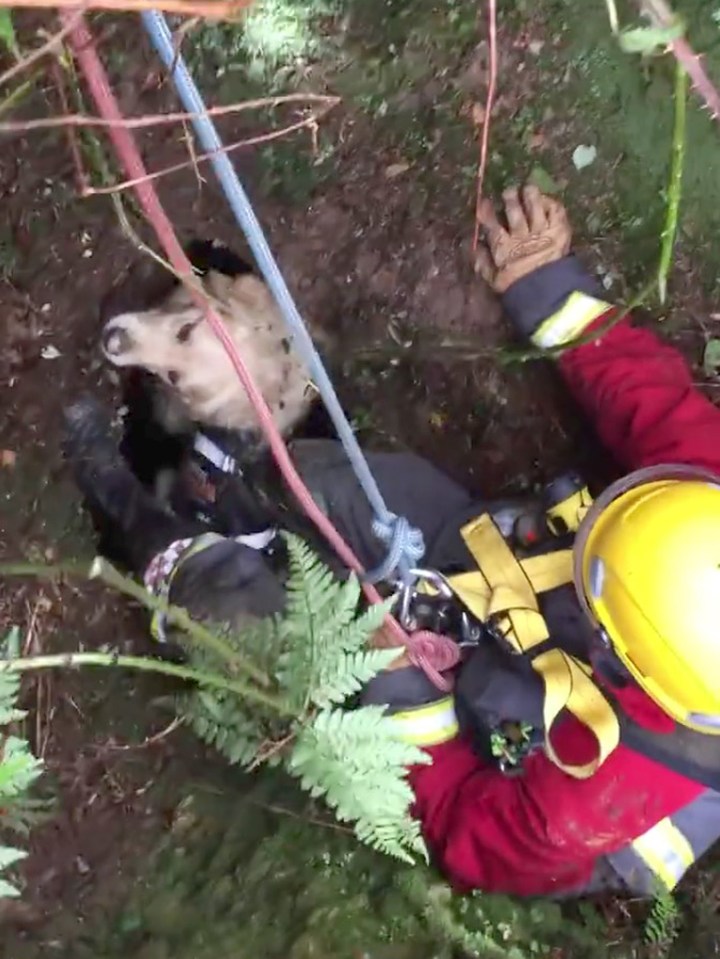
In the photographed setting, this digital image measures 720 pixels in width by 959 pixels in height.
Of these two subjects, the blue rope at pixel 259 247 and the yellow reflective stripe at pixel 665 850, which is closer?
the blue rope at pixel 259 247

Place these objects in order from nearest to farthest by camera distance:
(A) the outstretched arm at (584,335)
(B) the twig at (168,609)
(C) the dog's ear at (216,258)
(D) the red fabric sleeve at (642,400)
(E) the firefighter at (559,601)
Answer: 1. (B) the twig at (168,609)
2. (E) the firefighter at (559,601)
3. (D) the red fabric sleeve at (642,400)
4. (A) the outstretched arm at (584,335)
5. (C) the dog's ear at (216,258)

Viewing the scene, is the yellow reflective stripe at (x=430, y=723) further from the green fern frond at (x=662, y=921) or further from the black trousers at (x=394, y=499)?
the green fern frond at (x=662, y=921)

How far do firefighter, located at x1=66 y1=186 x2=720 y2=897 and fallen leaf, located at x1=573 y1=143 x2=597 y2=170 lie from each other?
7.5 inches

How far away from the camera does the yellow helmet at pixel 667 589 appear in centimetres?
276

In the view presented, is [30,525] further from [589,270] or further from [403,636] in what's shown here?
[589,270]

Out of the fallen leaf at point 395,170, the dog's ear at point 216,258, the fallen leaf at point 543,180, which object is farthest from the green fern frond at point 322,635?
the fallen leaf at point 543,180

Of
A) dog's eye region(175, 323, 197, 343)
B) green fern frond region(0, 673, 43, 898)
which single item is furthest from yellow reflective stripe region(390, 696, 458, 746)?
dog's eye region(175, 323, 197, 343)

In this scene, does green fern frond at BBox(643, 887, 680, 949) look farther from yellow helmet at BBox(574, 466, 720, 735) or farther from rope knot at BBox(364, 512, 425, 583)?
rope knot at BBox(364, 512, 425, 583)

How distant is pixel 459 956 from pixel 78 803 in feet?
3.97

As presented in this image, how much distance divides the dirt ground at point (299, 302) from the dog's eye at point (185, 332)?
0.34m

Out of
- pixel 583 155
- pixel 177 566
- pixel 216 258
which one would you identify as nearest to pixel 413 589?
pixel 177 566

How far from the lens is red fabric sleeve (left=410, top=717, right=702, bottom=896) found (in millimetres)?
3094

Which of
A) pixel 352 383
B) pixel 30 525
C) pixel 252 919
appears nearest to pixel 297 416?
pixel 352 383

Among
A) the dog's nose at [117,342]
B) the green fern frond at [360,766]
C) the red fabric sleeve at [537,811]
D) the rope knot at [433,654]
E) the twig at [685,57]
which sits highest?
the twig at [685,57]
